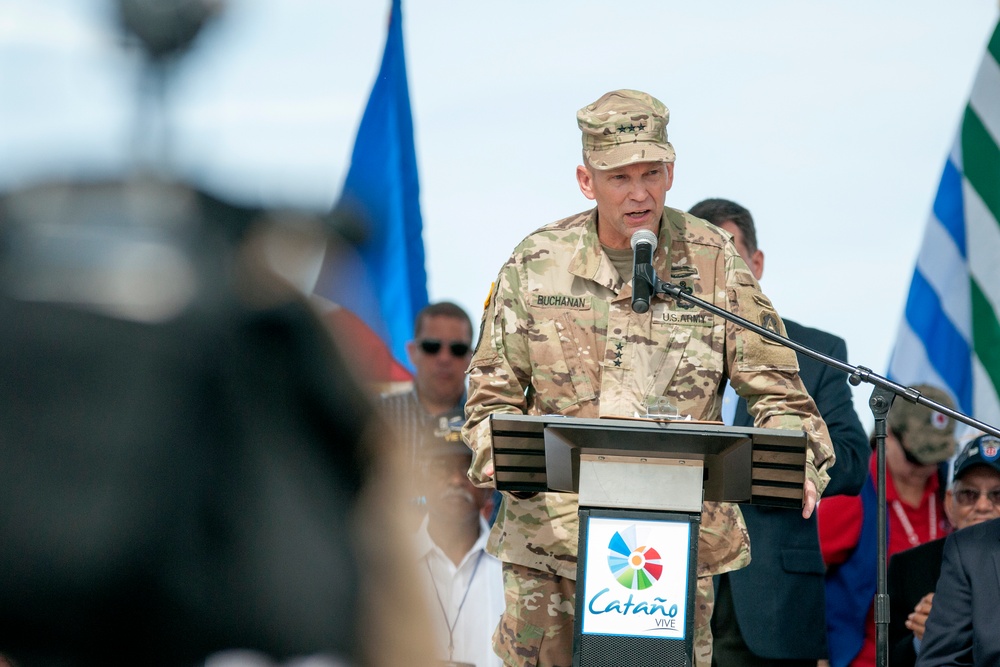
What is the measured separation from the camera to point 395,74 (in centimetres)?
789

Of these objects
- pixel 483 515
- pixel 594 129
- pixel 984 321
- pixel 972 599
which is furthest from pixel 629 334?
pixel 984 321

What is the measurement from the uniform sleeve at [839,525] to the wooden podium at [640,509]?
1.82 m

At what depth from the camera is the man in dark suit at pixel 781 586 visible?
4.46 metres

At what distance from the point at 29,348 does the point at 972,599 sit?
3874 mm

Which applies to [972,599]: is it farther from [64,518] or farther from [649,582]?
[64,518]

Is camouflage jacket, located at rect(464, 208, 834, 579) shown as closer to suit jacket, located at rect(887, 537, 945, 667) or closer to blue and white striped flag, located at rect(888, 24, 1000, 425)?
suit jacket, located at rect(887, 537, 945, 667)

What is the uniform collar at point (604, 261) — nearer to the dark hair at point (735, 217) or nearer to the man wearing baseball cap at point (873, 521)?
the man wearing baseball cap at point (873, 521)

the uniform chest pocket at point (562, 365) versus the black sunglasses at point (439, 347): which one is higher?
the black sunglasses at point (439, 347)

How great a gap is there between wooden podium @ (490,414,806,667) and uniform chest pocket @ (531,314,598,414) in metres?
0.46

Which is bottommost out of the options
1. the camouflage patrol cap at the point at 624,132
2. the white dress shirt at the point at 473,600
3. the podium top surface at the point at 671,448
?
the white dress shirt at the point at 473,600

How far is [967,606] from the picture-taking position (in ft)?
14.0

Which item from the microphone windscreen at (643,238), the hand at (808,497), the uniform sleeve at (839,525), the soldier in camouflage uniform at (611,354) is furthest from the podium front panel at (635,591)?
the uniform sleeve at (839,525)

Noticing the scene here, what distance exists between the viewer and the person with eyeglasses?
5332mm

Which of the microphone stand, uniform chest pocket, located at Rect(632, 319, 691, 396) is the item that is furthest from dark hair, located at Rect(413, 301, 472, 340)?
the microphone stand
